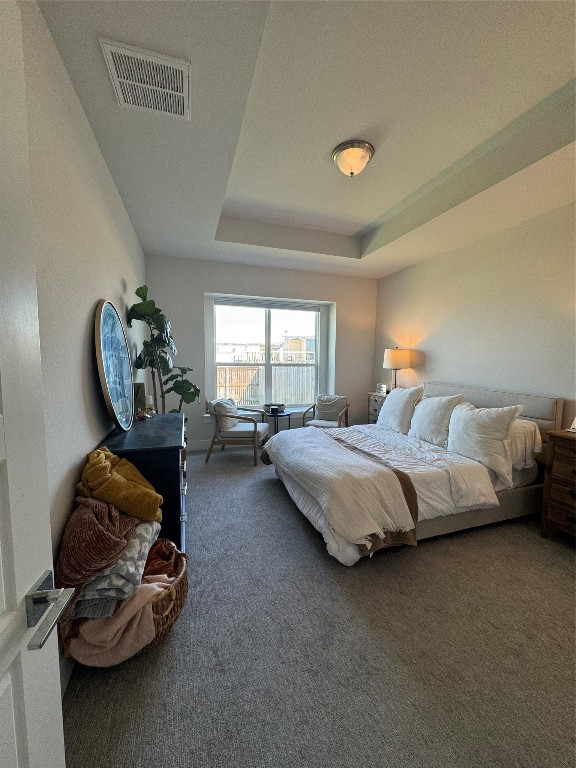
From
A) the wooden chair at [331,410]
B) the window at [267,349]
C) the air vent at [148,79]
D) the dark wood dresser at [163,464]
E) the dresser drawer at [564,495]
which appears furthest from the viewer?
the window at [267,349]

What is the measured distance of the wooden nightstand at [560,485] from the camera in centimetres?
218

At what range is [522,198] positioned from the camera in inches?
96.4

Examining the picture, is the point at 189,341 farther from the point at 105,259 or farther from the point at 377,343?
the point at 377,343

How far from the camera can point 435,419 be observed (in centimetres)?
296

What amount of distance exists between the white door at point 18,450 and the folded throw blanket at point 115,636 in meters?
0.63

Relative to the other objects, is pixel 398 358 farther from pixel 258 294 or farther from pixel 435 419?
pixel 258 294

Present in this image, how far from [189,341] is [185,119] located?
281 centimetres

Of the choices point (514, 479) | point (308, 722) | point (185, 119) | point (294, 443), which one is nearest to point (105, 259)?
point (185, 119)

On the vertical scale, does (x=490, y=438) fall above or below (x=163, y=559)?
above

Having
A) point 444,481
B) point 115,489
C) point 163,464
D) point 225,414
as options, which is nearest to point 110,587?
point 115,489

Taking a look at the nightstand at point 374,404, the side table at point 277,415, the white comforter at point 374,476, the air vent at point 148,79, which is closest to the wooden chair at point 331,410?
the side table at point 277,415

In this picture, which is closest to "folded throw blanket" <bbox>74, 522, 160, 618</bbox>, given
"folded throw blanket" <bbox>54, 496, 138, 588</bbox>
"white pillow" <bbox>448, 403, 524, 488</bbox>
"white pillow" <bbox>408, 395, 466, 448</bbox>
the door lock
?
"folded throw blanket" <bbox>54, 496, 138, 588</bbox>

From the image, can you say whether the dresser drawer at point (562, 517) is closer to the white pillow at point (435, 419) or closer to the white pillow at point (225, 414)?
the white pillow at point (435, 419)

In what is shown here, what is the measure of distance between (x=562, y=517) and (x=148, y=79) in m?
3.73
